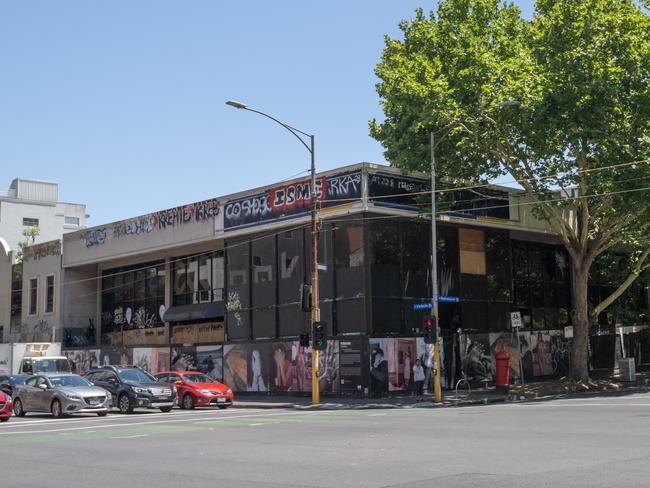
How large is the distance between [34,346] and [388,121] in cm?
2286

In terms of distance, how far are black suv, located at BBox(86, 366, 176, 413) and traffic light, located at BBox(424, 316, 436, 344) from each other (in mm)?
9421

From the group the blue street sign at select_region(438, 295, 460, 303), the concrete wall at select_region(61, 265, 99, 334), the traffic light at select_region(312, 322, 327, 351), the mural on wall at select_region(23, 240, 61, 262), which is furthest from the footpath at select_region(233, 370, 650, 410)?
the mural on wall at select_region(23, 240, 61, 262)

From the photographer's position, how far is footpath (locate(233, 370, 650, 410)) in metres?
28.7

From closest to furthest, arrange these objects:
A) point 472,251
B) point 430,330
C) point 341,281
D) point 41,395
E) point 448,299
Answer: point 41,395 < point 430,330 < point 341,281 < point 448,299 < point 472,251

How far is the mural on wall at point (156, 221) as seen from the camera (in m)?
39.9

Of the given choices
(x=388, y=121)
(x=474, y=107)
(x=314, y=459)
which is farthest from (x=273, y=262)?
(x=314, y=459)

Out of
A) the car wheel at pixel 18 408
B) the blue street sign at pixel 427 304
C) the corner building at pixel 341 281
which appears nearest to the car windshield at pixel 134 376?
the car wheel at pixel 18 408

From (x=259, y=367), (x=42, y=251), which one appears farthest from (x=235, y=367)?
(x=42, y=251)

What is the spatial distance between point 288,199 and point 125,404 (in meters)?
12.2

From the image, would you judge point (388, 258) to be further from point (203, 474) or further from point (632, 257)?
point (203, 474)

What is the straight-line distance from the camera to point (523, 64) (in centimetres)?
2952

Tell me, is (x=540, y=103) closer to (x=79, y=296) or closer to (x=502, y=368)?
(x=502, y=368)

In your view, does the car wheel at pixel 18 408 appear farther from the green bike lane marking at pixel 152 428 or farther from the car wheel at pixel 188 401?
the green bike lane marking at pixel 152 428

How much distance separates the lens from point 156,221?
43.4 m
